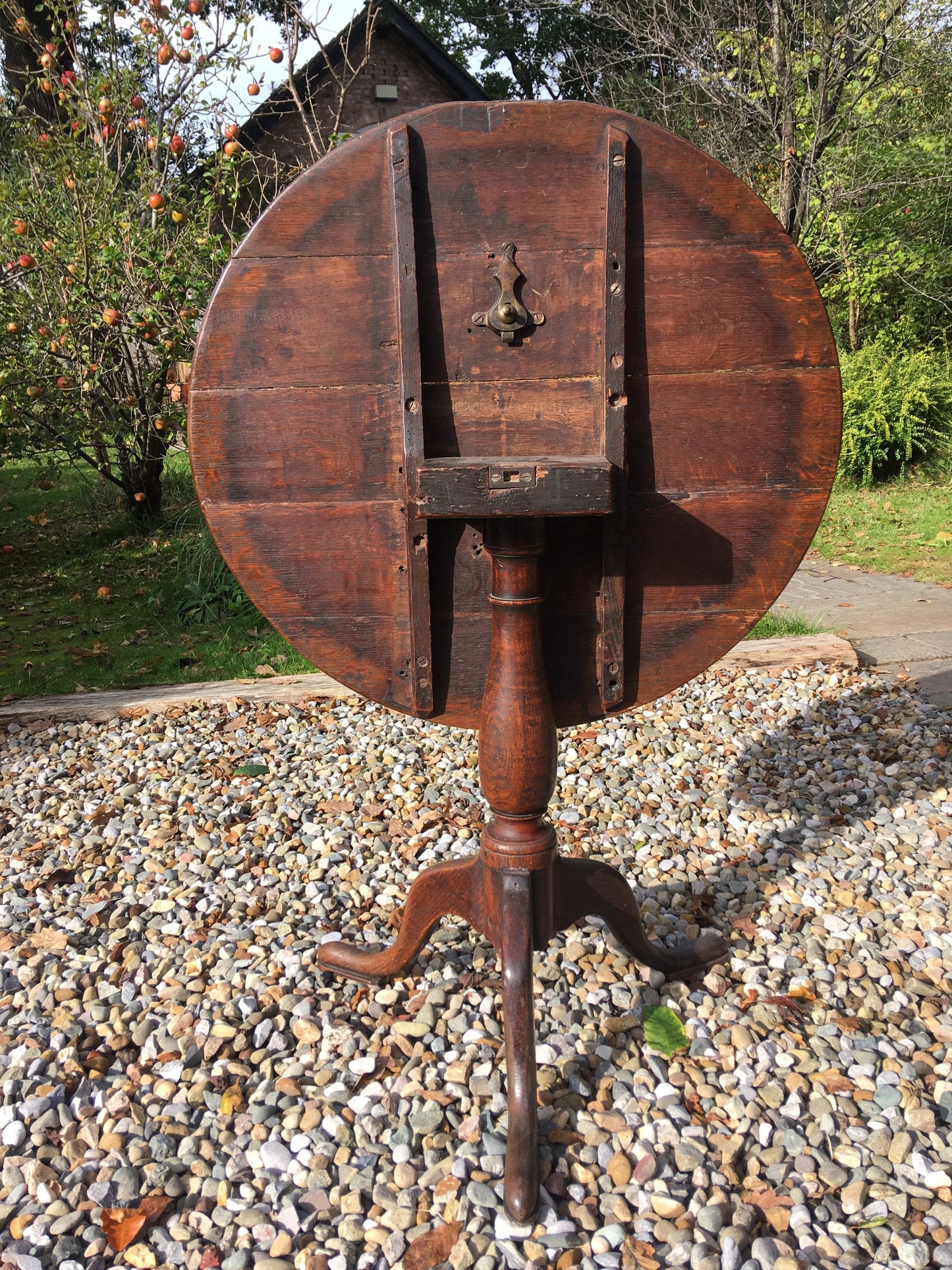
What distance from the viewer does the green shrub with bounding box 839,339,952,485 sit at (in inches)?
322

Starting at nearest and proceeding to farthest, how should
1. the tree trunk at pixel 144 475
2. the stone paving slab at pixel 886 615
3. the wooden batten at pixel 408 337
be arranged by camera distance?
the wooden batten at pixel 408 337, the stone paving slab at pixel 886 615, the tree trunk at pixel 144 475

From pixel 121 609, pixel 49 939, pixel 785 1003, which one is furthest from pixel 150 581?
pixel 785 1003

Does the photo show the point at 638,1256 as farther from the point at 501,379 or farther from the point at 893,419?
the point at 893,419

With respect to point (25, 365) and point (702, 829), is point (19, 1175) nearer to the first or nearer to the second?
point (702, 829)

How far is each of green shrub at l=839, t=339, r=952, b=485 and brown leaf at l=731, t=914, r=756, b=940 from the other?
6.51 metres

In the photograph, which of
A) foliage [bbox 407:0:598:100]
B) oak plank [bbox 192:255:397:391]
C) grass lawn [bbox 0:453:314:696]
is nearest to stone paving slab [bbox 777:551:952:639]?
grass lawn [bbox 0:453:314:696]

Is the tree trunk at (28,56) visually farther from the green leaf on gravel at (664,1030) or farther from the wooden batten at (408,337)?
the green leaf on gravel at (664,1030)

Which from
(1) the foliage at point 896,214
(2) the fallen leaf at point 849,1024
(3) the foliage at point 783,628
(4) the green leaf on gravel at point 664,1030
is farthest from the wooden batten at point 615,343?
(1) the foliage at point 896,214

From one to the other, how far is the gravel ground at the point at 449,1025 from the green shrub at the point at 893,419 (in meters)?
5.55

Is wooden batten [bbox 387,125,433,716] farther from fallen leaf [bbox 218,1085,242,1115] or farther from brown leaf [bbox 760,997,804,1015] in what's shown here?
brown leaf [bbox 760,997,804,1015]

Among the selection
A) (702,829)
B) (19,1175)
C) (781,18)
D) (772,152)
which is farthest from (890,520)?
(19,1175)

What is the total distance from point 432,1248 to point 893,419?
323 inches

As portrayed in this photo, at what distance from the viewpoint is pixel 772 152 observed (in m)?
8.66

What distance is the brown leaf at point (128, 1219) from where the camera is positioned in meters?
1.58
